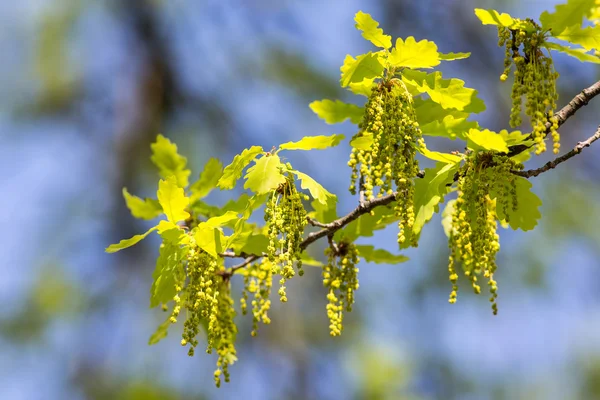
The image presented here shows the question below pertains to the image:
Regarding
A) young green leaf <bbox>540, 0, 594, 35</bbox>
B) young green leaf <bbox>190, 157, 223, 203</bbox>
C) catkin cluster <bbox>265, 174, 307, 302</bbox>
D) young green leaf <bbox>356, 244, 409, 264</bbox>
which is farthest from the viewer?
young green leaf <bbox>190, 157, 223, 203</bbox>

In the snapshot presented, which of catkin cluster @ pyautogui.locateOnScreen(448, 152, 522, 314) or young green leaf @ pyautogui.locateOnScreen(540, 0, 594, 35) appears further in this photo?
catkin cluster @ pyautogui.locateOnScreen(448, 152, 522, 314)

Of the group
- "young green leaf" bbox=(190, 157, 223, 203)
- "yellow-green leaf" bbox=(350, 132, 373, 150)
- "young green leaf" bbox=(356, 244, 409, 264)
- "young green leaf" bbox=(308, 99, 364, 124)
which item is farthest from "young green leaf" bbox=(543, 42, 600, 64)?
"young green leaf" bbox=(190, 157, 223, 203)

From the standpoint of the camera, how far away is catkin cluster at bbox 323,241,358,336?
1.57 meters

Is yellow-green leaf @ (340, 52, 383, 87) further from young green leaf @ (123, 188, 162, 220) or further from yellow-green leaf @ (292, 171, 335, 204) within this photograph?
young green leaf @ (123, 188, 162, 220)

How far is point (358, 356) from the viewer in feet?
14.6

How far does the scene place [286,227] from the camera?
137cm

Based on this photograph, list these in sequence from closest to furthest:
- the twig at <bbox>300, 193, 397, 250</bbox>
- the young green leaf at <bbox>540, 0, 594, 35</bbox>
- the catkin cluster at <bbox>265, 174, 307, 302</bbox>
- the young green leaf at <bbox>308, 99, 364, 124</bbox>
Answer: the young green leaf at <bbox>540, 0, 594, 35</bbox>
the catkin cluster at <bbox>265, 174, 307, 302</bbox>
the twig at <bbox>300, 193, 397, 250</bbox>
the young green leaf at <bbox>308, 99, 364, 124</bbox>

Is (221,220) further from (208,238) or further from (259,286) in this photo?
(259,286)

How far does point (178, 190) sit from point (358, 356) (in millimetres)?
3167

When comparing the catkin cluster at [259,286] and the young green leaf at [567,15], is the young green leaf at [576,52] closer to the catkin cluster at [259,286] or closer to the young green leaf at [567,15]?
the young green leaf at [567,15]

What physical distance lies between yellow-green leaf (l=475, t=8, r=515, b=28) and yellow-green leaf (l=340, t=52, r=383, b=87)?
0.26m

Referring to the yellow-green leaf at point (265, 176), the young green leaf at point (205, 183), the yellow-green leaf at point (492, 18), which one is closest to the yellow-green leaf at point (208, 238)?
the yellow-green leaf at point (265, 176)

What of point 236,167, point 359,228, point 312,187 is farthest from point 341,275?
point 236,167

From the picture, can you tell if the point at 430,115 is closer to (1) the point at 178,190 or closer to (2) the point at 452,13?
(1) the point at 178,190
